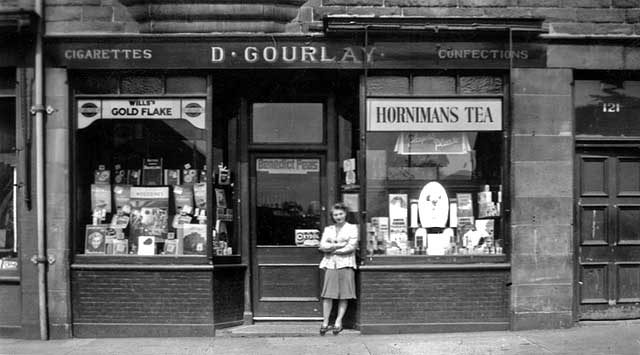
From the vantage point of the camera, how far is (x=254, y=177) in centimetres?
1165

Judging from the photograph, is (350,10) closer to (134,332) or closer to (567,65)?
(567,65)

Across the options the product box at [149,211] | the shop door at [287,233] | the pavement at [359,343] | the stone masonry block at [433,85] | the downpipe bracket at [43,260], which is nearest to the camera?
the pavement at [359,343]

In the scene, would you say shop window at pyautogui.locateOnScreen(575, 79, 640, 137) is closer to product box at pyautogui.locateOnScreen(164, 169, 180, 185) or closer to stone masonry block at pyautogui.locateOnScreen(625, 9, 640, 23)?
stone masonry block at pyautogui.locateOnScreen(625, 9, 640, 23)

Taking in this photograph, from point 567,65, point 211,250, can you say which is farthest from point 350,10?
point 211,250

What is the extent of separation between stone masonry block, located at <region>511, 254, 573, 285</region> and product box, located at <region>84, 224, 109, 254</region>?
5485 mm

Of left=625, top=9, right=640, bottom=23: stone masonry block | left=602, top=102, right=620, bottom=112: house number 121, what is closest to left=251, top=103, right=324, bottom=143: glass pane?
left=602, top=102, right=620, bottom=112: house number 121

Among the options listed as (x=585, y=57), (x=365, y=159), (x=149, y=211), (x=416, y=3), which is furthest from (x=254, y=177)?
(x=585, y=57)

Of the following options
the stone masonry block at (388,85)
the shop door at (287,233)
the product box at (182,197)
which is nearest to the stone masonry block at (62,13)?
the product box at (182,197)

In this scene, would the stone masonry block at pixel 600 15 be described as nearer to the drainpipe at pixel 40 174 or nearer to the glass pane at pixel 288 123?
the glass pane at pixel 288 123

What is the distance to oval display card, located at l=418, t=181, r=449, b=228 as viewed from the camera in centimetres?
1125

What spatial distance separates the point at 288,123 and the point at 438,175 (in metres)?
2.23

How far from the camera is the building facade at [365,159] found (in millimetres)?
10875

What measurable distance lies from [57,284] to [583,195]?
282 inches

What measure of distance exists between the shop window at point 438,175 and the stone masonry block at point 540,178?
246 millimetres
